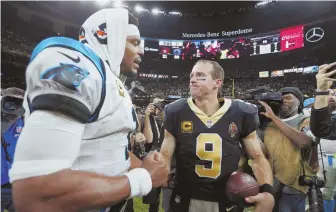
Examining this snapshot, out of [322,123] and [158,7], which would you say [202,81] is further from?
[158,7]

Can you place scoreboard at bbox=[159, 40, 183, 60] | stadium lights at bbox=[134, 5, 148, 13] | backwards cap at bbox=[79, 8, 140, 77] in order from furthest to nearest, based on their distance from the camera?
scoreboard at bbox=[159, 40, 183, 60] → stadium lights at bbox=[134, 5, 148, 13] → backwards cap at bbox=[79, 8, 140, 77]

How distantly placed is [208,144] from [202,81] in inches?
24.0

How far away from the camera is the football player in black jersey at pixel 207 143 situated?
93.0 inches

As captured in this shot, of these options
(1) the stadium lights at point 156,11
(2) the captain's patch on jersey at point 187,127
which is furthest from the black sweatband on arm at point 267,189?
(1) the stadium lights at point 156,11

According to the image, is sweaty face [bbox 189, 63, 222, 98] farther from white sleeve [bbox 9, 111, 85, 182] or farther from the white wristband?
white sleeve [bbox 9, 111, 85, 182]

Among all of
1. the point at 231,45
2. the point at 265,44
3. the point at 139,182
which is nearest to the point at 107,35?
the point at 139,182

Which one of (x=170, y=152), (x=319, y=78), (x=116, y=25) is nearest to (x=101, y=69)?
(x=116, y=25)

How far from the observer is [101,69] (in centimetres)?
113

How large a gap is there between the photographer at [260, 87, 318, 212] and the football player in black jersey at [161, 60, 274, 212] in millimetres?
A: 935

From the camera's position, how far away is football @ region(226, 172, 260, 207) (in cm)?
205

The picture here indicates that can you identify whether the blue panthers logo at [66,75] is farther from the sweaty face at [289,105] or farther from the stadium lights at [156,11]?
the stadium lights at [156,11]

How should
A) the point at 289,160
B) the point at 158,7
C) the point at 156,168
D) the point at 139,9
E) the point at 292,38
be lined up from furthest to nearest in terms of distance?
the point at 158,7 → the point at 139,9 → the point at 292,38 → the point at 289,160 → the point at 156,168

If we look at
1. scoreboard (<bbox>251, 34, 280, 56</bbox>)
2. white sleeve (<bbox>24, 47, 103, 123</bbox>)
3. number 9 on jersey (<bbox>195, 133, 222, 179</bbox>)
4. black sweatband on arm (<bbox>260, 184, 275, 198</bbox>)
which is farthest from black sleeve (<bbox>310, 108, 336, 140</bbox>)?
scoreboard (<bbox>251, 34, 280, 56</bbox>)

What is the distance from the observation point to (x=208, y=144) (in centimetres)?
239
